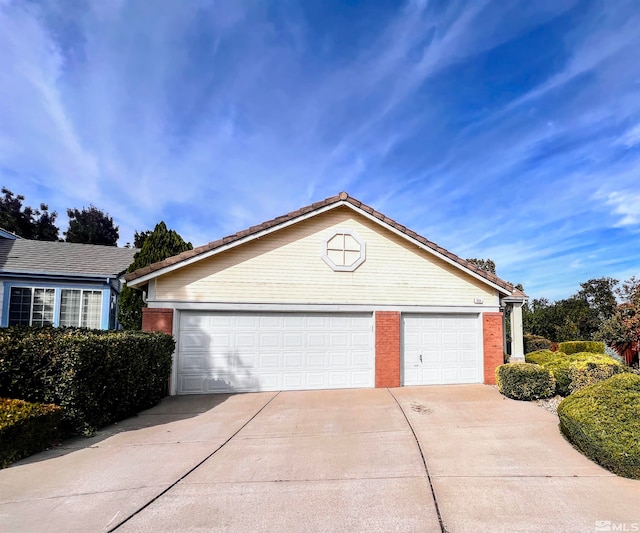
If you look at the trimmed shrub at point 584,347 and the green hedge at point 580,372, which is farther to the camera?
the trimmed shrub at point 584,347

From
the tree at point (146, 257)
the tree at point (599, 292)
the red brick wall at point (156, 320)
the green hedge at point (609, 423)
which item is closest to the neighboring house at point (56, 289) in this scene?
the tree at point (146, 257)

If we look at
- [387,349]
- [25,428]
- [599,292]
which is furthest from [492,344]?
[599,292]

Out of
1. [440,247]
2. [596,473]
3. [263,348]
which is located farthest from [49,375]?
[440,247]

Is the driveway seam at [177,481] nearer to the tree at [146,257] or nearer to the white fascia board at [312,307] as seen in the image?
the white fascia board at [312,307]

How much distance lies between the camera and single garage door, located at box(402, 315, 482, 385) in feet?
36.1

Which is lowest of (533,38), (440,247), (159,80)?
(440,247)

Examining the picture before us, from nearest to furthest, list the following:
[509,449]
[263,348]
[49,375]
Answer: [509,449] → [49,375] → [263,348]

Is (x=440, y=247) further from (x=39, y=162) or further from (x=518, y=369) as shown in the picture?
(x=39, y=162)

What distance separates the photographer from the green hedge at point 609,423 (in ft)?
15.9

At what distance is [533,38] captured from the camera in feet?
31.0

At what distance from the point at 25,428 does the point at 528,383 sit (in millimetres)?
9816

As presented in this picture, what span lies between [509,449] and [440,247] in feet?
21.0

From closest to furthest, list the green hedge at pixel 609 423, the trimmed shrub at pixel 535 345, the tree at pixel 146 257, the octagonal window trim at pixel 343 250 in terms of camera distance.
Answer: the green hedge at pixel 609 423, the octagonal window trim at pixel 343 250, the tree at pixel 146 257, the trimmed shrub at pixel 535 345

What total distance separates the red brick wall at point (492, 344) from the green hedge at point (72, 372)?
9.34 metres
